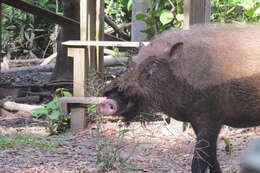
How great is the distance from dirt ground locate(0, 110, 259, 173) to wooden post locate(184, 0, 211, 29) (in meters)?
1.32

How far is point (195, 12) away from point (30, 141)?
8.41 ft

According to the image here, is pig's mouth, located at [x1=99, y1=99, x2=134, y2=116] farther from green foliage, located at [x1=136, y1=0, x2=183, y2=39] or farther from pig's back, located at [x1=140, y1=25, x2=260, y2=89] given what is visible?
green foliage, located at [x1=136, y1=0, x2=183, y2=39]

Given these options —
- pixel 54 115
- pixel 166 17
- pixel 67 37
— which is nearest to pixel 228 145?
pixel 166 17

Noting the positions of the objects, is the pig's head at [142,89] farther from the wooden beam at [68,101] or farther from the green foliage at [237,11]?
the green foliage at [237,11]

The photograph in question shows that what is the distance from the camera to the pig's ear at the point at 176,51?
3939 millimetres

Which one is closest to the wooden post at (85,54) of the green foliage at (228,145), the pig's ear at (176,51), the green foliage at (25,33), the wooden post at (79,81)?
the wooden post at (79,81)

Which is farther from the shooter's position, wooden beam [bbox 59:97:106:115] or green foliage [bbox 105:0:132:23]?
green foliage [bbox 105:0:132:23]

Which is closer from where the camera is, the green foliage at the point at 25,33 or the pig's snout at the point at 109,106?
the pig's snout at the point at 109,106

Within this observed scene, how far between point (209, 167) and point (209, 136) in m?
0.35

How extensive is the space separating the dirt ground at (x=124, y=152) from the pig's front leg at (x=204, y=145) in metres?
0.56

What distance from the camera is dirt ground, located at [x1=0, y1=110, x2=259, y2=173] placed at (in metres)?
4.44

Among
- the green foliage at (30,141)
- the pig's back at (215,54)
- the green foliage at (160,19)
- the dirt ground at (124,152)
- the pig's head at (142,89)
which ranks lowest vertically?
the dirt ground at (124,152)

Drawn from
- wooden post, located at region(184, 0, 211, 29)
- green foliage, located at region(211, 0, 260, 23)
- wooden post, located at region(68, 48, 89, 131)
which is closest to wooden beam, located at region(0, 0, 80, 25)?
wooden post, located at region(68, 48, 89, 131)

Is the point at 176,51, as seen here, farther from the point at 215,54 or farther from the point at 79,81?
the point at 79,81
